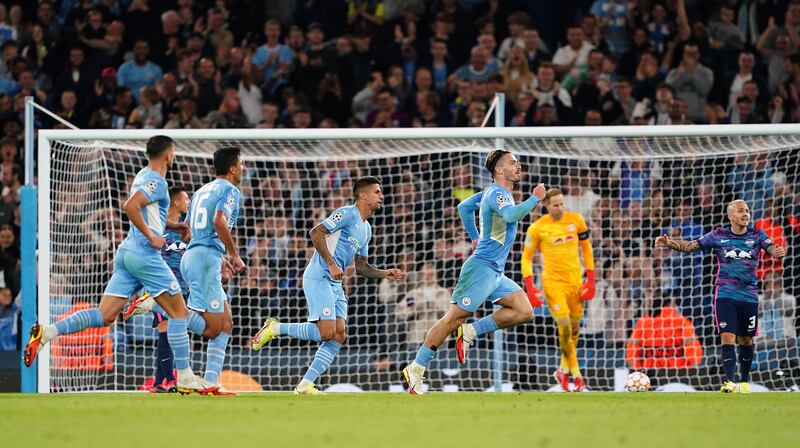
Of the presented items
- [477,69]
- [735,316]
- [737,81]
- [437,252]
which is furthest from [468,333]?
[737,81]

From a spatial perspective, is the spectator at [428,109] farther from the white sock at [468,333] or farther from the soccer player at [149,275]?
the soccer player at [149,275]

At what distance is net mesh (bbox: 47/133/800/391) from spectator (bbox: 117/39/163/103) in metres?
2.95

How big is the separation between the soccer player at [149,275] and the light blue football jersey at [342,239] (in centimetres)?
124

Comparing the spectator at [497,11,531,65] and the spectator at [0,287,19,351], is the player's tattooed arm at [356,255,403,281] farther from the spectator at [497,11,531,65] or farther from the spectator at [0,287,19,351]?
the spectator at [497,11,531,65]

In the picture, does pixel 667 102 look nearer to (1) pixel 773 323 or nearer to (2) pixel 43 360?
(1) pixel 773 323

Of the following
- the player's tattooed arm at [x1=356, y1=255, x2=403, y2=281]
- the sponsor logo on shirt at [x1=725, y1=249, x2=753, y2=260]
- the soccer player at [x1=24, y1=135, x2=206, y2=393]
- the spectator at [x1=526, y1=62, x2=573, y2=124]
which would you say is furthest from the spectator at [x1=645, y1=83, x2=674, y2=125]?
the soccer player at [x1=24, y1=135, x2=206, y2=393]

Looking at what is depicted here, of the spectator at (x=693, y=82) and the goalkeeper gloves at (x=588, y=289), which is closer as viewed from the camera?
the goalkeeper gloves at (x=588, y=289)

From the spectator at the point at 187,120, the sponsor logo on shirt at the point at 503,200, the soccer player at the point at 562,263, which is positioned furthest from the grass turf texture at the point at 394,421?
the spectator at the point at 187,120

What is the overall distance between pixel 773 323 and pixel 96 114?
921cm

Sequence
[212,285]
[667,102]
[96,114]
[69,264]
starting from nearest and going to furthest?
[212,285], [69,264], [667,102], [96,114]

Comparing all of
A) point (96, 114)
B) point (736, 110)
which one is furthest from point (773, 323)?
point (96, 114)

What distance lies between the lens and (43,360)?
12.5 meters

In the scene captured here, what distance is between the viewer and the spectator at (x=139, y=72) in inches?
708

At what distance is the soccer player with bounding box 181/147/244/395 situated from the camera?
10289 millimetres
